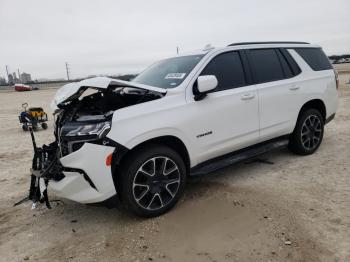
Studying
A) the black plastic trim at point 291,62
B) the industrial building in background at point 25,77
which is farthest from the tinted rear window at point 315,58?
the industrial building in background at point 25,77

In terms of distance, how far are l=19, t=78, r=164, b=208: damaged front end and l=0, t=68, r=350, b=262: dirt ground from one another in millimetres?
437

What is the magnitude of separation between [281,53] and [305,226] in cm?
287

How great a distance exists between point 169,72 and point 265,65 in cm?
146

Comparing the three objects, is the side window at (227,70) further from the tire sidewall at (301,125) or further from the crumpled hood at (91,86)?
the tire sidewall at (301,125)

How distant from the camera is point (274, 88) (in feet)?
15.8

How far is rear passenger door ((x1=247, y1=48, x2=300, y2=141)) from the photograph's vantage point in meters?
4.69

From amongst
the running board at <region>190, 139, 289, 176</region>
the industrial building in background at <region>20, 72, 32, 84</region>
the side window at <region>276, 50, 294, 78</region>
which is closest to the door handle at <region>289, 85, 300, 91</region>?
the side window at <region>276, 50, 294, 78</region>

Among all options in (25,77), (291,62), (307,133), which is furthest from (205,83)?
(25,77)

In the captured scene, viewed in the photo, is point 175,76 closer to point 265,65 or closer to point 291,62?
point 265,65

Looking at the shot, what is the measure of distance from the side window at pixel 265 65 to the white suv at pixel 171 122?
0.02m

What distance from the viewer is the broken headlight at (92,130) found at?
10.9ft

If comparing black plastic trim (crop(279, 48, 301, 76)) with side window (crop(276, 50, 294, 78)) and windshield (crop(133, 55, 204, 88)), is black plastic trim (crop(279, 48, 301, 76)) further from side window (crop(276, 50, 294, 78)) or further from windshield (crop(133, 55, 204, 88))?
windshield (crop(133, 55, 204, 88))

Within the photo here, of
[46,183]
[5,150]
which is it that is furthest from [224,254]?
[5,150]

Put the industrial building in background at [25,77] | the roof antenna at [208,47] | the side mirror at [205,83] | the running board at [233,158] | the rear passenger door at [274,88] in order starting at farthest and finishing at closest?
1. the industrial building in background at [25,77]
2. the rear passenger door at [274,88]
3. the roof antenna at [208,47]
4. the running board at [233,158]
5. the side mirror at [205,83]
